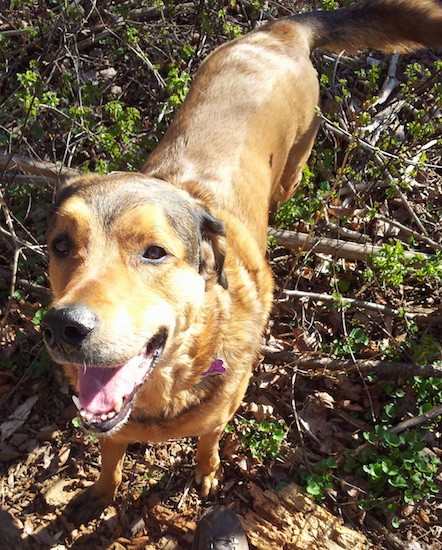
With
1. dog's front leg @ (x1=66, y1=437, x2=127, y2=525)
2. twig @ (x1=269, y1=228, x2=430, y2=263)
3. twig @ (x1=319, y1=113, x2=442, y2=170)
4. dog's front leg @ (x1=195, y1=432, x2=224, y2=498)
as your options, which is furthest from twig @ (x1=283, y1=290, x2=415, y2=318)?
dog's front leg @ (x1=66, y1=437, x2=127, y2=525)

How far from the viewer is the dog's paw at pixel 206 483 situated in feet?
12.2

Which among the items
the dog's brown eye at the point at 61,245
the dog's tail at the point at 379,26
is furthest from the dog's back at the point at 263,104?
the dog's brown eye at the point at 61,245

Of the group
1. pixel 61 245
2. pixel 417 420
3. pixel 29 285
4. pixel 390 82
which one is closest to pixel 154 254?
pixel 61 245

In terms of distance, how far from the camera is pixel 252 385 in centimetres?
418

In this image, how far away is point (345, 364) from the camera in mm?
4090

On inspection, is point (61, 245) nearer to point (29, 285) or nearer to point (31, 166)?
point (29, 285)

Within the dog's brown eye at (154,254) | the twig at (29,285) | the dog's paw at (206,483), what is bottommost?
the dog's paw at (206,483)

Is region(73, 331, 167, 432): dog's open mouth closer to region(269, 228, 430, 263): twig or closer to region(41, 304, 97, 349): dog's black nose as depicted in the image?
region(41, 304, 97, 349): dog's black nose

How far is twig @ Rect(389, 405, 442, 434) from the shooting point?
12.5ft

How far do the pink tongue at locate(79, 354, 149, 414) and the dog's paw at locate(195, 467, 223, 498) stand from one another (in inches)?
55.2

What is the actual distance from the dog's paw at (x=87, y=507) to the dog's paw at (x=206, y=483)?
0.57 metres

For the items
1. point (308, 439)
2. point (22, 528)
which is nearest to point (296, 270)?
point (308, 439)

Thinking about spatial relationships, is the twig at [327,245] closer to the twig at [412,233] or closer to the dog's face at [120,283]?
the twig at [412,233]

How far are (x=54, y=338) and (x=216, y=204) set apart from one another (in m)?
1.54
